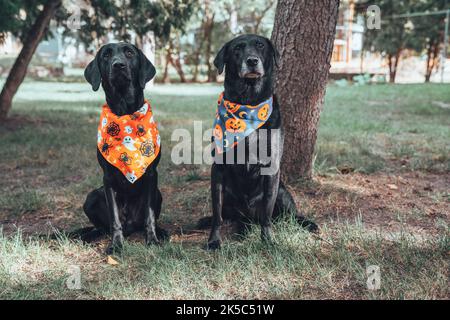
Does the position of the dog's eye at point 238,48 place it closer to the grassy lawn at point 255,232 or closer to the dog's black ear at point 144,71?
the dog's black ear at point 144,71

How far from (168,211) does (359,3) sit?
21850 millimetres

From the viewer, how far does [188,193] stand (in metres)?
4.86

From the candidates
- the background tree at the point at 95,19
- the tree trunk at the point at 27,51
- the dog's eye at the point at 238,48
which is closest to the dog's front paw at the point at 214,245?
the dog's eye at the point at 238,48

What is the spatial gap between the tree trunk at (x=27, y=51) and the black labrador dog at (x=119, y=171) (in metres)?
5.80

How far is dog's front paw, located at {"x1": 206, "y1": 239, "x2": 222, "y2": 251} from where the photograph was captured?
3.43 metres

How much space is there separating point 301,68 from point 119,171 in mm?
1981

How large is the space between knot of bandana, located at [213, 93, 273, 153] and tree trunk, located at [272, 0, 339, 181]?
106cm

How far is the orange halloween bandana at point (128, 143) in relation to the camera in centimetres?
351

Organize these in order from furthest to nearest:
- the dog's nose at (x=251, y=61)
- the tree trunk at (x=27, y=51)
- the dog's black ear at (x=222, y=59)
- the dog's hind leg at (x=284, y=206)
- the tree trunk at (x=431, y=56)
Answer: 1. the tree trunk at (x=431, y=56)
2. the tree trunk at (x=27, y=51)
3. the dog's hind leg at (x=284, y=206)
4. the dog's black ear at (x=222, y=59)
5. the dog's nose at (x=251, y=61)

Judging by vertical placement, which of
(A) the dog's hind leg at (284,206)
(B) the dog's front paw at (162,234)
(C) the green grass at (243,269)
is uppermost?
(A) the dog's hind leg at (284,206)

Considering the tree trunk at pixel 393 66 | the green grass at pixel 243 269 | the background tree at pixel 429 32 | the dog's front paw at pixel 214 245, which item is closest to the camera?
the green grass at pixel 243 269

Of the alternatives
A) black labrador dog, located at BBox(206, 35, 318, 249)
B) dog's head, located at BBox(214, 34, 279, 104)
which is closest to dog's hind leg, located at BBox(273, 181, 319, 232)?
black labrador dog, located at BBox(206, 35, 318, 249)
